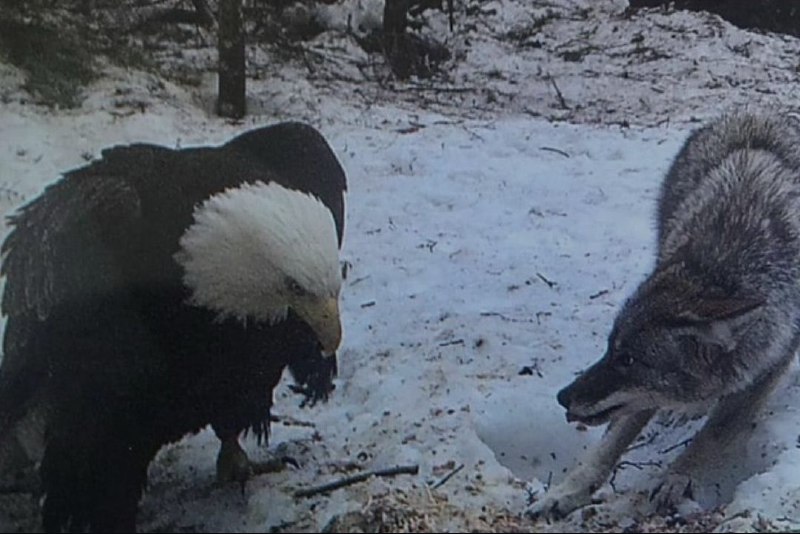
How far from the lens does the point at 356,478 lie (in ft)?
3.92

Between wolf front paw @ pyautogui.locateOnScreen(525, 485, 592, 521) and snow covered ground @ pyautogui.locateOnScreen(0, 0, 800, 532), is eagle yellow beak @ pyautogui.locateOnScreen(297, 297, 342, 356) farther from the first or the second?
wolf front paw @ pyautogui.locateOnScreen(525, 485, 592, 521)

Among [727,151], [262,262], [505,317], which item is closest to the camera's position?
[262,262]

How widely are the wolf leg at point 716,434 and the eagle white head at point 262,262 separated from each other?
1.34 ft

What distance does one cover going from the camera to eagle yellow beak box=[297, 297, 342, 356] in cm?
114

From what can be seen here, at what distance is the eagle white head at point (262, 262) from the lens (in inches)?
44.3

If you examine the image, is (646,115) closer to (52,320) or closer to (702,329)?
(702,329)

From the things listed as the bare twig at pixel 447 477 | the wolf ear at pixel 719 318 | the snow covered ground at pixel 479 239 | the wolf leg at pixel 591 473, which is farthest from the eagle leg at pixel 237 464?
the wolf ear at pixel 719 318

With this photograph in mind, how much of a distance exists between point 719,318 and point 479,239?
278 millimetres

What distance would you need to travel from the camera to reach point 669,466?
4.70 feet

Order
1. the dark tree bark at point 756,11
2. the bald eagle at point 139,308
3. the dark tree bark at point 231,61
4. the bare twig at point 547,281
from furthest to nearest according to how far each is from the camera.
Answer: the dark tree bark at point 756,11 → the bare twig at point 547,281 → the dark tree bark at point 231,61 → the bald eagle at point 139,308

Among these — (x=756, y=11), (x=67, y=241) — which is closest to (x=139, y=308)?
(x=67, y=241)

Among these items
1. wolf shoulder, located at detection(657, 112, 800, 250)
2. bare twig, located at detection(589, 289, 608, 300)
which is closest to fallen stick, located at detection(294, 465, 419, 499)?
bare twig, located at detection(589, 289, 608, 300)

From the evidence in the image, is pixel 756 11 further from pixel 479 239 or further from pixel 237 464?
pixel 237 464

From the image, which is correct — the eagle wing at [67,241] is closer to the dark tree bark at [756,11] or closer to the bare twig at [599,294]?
the bare twig at [599,294]
